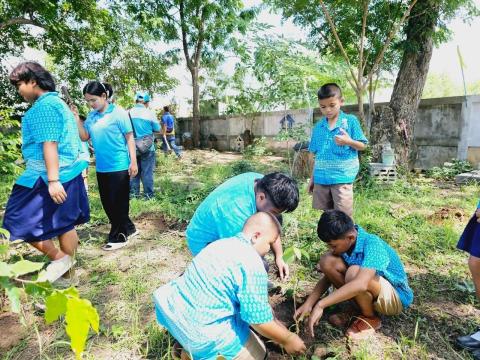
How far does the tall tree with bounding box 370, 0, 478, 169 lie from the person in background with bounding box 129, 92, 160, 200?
3952 mm

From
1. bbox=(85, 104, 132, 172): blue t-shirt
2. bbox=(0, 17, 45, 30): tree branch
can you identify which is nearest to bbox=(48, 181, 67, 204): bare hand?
bbox=(85, 104, 132, 172): blue t-shirt

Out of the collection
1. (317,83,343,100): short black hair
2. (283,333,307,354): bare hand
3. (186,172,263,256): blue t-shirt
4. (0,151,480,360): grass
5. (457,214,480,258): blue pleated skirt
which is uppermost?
(317,83,343,100): short black hair

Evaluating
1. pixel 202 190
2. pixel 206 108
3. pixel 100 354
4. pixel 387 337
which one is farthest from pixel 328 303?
pixel 206 108

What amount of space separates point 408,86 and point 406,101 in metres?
0.27

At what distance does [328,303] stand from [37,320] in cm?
182

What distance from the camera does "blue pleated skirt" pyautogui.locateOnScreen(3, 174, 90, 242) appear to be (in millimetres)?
2121

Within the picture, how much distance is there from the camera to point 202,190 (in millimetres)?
4703

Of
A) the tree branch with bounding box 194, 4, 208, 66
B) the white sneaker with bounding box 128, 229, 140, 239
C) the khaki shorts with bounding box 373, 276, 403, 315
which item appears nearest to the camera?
the khaki shorts with bounding box 373, 276, 403, 315

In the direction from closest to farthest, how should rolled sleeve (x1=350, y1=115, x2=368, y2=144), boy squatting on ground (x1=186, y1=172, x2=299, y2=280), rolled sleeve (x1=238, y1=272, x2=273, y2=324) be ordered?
rolled sleeve (x1=238, y1=272, x2=273, y2=324)
boy squatting on ground (x1=186, y1=172, x2=299, y2=280)
rolled sleeve (x1=350, y1=115, x2=368, y2=144)

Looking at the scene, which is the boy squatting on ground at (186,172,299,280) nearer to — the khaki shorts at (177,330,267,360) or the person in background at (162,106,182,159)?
the khaki shorts at (177,330,267,360)

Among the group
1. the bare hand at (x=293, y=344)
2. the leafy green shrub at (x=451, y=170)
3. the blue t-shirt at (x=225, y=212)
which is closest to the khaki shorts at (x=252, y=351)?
the bare hand at (x=293, y=344)

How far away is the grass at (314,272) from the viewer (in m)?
1.80

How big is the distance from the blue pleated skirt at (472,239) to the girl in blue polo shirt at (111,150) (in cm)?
277

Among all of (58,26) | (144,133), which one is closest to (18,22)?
(58,26)
